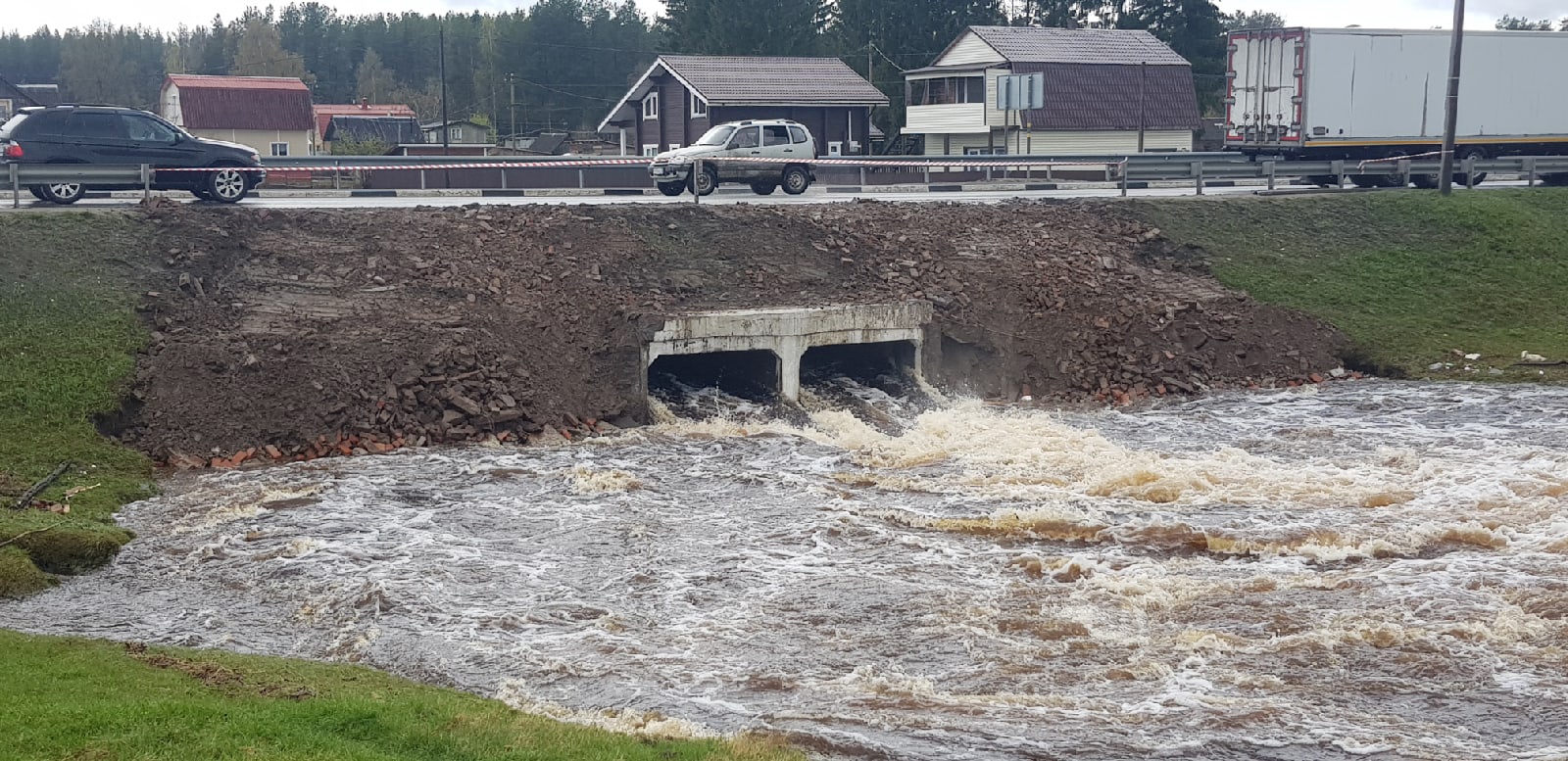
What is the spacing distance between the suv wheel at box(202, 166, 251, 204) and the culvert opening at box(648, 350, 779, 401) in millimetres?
9022

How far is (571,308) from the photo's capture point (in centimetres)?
2309

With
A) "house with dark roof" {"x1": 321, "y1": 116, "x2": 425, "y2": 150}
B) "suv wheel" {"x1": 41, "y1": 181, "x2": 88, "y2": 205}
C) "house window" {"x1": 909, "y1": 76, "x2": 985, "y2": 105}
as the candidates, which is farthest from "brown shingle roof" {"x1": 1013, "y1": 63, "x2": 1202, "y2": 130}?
"house with dark roof" {"x1": 321, "y1": 116, "x2": 425, "y2": 150}

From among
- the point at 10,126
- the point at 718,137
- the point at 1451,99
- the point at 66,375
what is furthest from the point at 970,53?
the point at 66,375

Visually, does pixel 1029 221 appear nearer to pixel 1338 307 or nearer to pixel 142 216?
pixel 1338 307

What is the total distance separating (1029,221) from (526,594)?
56.8 ft

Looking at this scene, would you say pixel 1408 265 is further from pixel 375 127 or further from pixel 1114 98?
pixel 375 127

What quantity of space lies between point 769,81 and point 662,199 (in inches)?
898

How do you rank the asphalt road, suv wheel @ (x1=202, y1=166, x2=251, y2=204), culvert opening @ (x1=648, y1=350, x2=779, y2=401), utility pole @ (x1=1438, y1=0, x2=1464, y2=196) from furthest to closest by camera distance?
utility pole @ (x1=1438, y1=0, x2=1464, y2=196) → the asphalt road → suv wheel @ (x1=202, y1=166, x2=251, y2=204) → culvert opening @ (x1=648, y1=350, x2=779, y2=401)

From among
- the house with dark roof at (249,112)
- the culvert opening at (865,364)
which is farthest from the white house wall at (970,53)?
the house with dark roof at (249,112)

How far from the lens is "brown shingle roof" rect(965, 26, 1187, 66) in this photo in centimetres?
5522

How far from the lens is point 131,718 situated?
867cm

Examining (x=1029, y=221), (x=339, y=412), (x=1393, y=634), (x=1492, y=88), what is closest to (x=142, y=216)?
(x=339, y=412)

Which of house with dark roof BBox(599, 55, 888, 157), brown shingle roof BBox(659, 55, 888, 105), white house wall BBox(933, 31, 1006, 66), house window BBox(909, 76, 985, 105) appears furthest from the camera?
house window BBox(909, 76, 985, 105)

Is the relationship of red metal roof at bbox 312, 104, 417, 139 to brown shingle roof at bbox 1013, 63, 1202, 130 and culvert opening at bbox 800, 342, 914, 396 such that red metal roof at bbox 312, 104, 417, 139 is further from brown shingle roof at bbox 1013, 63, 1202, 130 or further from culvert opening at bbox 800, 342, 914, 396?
culvert opening at bbox 800, 342, 914, 396
